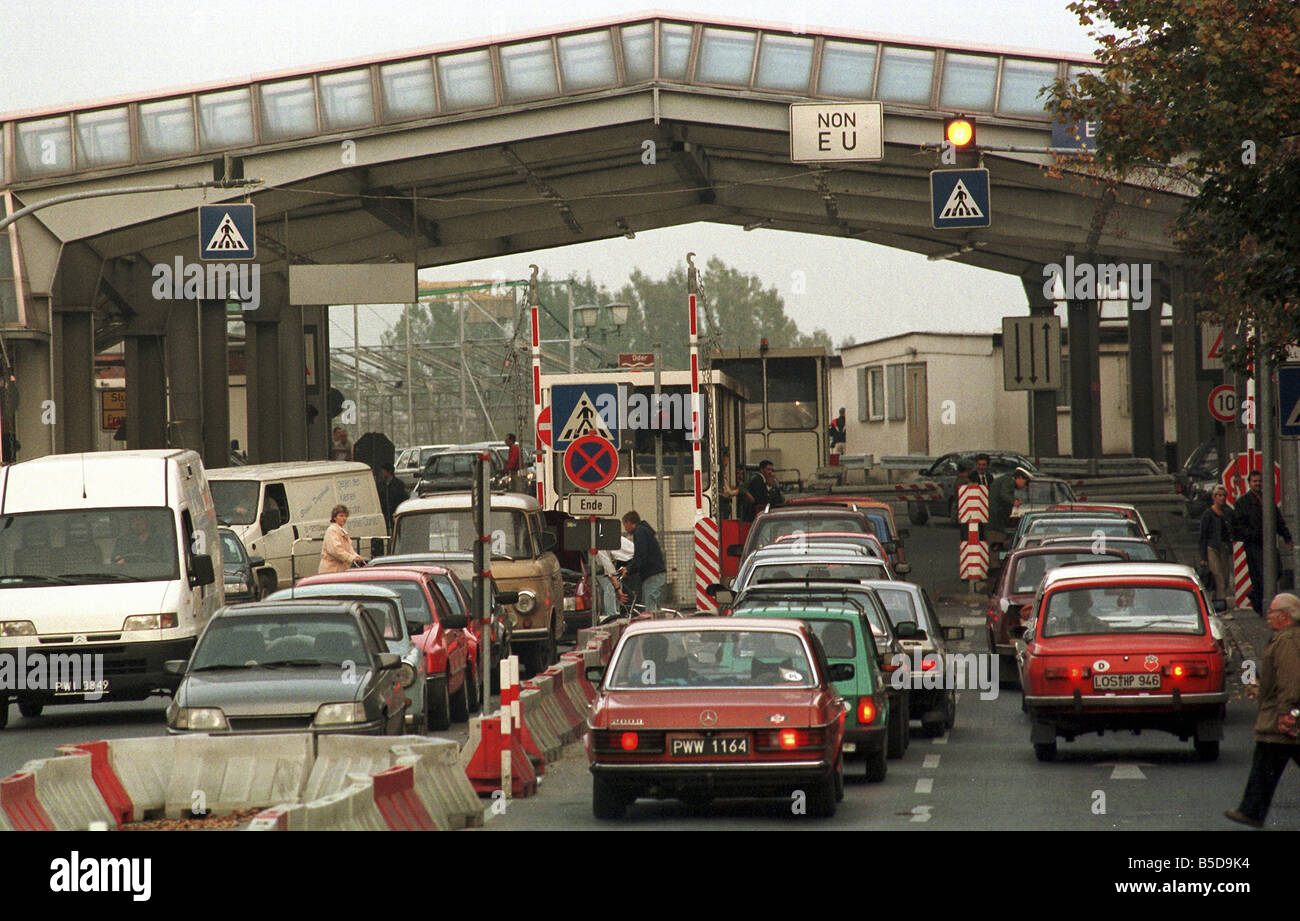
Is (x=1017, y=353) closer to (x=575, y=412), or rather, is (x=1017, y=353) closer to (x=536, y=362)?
(x=536, y=362)

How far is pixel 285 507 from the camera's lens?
3247 cm

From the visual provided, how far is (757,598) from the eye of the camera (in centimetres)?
1623

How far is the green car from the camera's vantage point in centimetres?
1416

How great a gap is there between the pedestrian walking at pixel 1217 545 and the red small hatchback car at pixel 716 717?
616 inches

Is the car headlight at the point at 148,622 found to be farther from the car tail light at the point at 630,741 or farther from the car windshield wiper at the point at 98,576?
the car tail light at the point at 630,741

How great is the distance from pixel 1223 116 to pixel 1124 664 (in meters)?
4.96

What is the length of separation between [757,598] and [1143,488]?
30.3m

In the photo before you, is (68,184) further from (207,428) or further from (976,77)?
(976,77)

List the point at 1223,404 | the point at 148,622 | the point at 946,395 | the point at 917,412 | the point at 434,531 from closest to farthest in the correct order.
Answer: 1. the point at 148,622
2. the point at 434,531
3. the point at 1223,404
4. the point at 946,395
5. the point at 917,412

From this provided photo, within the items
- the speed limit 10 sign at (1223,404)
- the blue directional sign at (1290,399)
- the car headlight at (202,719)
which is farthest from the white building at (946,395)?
the car headlight at (202,719)

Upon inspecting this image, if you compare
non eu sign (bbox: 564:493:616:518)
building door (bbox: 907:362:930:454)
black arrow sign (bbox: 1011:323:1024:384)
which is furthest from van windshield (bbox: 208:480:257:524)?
building door (bbox: 907:362:930:454)

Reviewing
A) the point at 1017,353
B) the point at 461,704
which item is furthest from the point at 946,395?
the point at 461,704

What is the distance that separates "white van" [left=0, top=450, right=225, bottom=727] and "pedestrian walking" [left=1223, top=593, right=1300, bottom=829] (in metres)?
10.5

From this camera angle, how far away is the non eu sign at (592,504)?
22.8m
